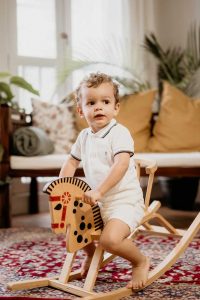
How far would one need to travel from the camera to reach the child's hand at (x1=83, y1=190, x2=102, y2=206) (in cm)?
162

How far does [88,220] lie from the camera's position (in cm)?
172

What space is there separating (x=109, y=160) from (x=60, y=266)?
687mm

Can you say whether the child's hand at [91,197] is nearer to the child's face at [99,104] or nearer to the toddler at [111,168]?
the toddler at [111,168]

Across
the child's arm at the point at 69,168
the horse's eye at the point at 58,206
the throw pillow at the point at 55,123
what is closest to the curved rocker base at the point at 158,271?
Result: the horse's eye at the point at 58,206

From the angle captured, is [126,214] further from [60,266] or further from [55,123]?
[55,123]

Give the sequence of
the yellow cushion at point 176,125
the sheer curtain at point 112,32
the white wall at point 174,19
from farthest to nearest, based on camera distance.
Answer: the white wall at point 174,19 < the sheer curtain at point 112,32 < the yellow cushion at point 176,125

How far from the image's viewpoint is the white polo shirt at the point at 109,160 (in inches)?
69.3

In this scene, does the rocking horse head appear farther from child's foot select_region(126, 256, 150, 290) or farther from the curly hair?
the curly hair

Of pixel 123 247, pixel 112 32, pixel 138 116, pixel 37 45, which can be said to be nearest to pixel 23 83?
pixel 37 45

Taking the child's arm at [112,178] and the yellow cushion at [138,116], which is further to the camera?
the yellow cushion at [138,116]

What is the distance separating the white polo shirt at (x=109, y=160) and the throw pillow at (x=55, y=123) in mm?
1746

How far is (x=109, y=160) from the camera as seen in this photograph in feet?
5.84

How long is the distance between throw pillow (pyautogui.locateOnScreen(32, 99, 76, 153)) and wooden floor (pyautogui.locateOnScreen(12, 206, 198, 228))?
1.90 feet

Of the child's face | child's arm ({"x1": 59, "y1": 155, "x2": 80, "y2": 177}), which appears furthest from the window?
the child's face
